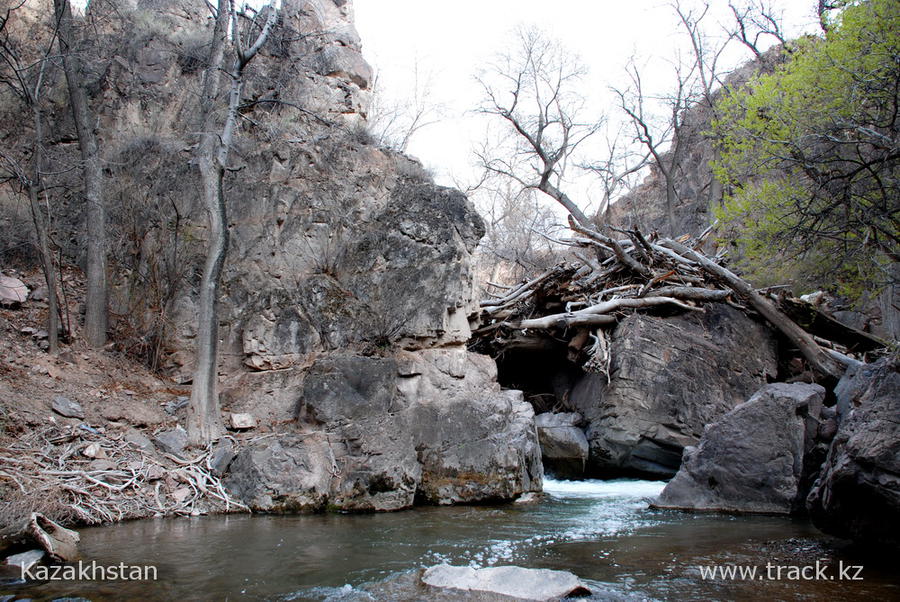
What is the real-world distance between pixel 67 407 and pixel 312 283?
411cm

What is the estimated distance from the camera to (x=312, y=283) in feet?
34.4

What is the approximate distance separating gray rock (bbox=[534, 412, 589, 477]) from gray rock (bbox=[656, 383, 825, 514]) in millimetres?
3111

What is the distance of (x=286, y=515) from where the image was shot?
293 inches

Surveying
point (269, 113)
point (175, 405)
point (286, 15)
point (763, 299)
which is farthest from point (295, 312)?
point (763, 299)

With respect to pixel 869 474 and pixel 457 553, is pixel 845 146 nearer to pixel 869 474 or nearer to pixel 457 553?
pixel 869 474

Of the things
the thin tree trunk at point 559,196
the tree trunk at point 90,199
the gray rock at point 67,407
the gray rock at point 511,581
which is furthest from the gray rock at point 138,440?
the thin tree trunk at point 559,196

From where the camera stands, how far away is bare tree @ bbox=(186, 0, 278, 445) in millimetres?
8727

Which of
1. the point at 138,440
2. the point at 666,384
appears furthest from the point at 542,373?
the point at 138,440

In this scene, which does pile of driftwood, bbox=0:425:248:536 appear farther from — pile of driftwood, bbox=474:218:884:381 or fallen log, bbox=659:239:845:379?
fallen log, bbox=659:239:845:379

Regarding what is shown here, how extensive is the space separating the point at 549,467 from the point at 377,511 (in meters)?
4.81

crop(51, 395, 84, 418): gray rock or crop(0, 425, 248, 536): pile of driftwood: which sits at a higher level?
crop(51, 395, 84, 418): gray rock

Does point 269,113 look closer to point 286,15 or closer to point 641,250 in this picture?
point 286,15

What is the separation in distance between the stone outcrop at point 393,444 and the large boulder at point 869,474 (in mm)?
4428

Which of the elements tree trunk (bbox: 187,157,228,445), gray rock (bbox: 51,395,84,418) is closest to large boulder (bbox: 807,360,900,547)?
tree trunk (bbox: 187,157,228,445)
